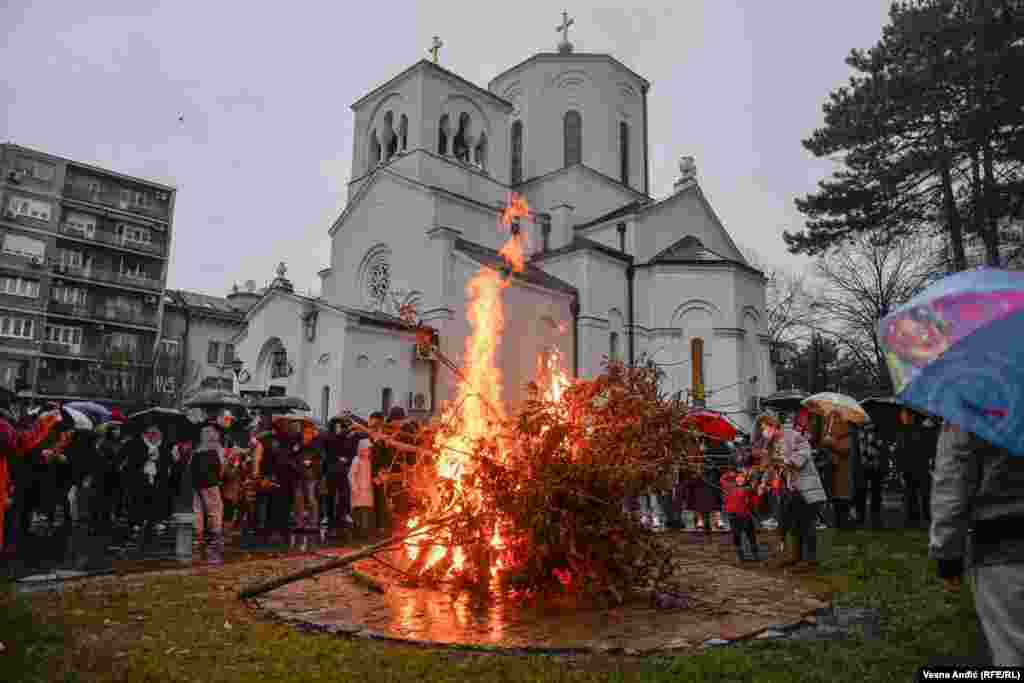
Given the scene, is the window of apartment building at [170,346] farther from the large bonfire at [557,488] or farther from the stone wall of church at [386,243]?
the large bonfire at [557,488]

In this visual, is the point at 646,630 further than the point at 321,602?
No

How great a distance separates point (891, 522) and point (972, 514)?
41.6 feet

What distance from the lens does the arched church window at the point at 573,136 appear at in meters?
36.3

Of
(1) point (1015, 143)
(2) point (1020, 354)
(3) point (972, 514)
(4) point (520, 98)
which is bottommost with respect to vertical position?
(3) point (972, 514)

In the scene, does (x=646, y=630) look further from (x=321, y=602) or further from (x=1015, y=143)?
(x=1015, y=143)

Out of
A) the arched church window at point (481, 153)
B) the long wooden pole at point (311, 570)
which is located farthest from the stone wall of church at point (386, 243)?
the long wooden pole at point (311, 570)

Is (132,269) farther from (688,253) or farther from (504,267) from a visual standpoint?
(688,253)

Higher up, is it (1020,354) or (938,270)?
(938,270)

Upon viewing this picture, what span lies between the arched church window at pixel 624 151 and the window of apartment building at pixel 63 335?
126 ft

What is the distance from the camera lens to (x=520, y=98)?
37.2 metres

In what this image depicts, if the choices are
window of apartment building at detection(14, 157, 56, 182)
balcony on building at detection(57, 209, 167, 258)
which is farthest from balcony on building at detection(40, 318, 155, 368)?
window of apartment building at detection(14, 157, 56, 182)

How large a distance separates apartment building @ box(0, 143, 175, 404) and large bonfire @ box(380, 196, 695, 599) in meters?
39.6

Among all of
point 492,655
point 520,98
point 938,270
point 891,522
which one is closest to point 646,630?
point 492,655

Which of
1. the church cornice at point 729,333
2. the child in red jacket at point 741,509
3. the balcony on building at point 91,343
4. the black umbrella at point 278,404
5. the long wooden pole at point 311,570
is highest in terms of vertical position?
the balcony on building at point 91,343
